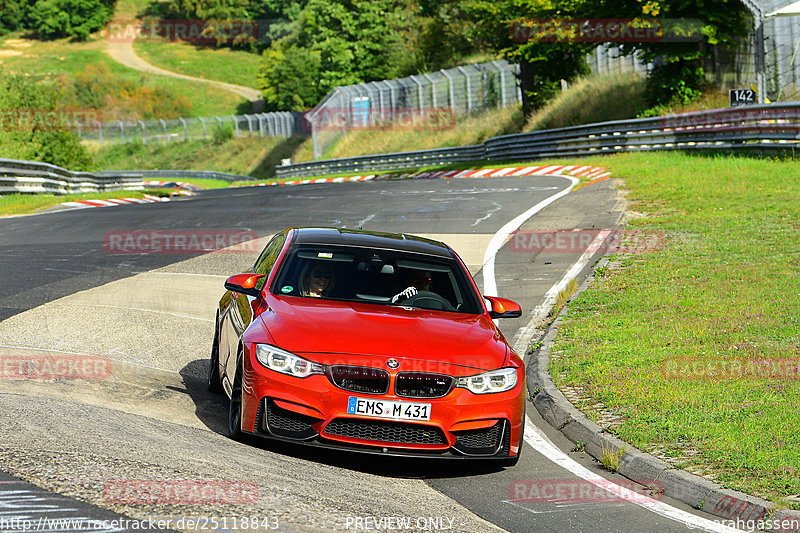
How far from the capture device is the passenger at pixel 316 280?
7727 millimetres

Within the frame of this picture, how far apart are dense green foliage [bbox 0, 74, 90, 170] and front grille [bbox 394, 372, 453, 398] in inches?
1602

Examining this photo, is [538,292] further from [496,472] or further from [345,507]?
[345,507]

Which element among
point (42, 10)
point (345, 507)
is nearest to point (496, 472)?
point (345, 507)

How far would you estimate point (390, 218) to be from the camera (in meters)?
20.5

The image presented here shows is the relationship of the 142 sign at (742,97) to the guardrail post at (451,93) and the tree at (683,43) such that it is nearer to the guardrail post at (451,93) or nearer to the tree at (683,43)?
the tree at (683,43)

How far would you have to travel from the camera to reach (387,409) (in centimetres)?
633

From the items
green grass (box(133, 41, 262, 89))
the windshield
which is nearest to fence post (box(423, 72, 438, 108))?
the windshield

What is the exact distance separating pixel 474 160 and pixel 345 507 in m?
39.7

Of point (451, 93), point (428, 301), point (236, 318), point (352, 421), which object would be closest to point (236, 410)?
point (352, 421)

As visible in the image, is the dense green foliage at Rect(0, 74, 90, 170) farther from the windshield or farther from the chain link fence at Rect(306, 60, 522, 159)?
the windshield

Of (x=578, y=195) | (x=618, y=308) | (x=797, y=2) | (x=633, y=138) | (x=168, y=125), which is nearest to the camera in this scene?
(x=618, y=308)

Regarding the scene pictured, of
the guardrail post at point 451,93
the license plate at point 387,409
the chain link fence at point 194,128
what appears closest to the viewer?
the license plate at point 387,409

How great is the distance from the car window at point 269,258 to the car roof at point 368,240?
0.58 ft

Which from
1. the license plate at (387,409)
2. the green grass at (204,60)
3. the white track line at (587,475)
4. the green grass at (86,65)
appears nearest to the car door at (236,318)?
the license plate at (387,409)
